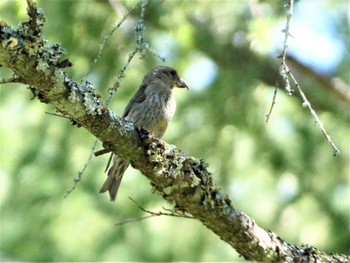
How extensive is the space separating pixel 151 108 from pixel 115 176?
516 millimetres

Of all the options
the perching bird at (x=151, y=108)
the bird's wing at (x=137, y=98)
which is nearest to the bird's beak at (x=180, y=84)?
the perching bird at (x=151, y=108)

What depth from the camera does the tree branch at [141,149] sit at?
347 centimetres

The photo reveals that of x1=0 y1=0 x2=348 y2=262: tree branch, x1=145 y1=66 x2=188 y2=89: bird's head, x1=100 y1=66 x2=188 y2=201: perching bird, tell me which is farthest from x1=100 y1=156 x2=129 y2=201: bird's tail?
x1=0 y1=0 x2=348 y2=262: tree branch

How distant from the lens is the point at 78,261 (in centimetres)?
874

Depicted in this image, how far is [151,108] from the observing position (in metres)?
6.57

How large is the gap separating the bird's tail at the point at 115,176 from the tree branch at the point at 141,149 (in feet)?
7.43

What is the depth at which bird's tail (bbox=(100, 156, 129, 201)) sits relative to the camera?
6473 mm

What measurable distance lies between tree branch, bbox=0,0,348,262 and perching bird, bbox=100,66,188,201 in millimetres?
2157

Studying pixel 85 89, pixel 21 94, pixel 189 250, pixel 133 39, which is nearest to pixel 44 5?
pixel 133 39

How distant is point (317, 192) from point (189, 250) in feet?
3.95

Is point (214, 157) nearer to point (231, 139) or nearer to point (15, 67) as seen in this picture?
point (231, 139)

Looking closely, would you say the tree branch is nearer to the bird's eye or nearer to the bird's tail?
the bird's tail

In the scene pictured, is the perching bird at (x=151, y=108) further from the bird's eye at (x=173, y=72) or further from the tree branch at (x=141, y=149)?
the tree branch at (x=141, y=149)

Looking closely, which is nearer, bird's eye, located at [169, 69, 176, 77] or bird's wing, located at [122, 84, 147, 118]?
bird's wing, located at [122, 84, 147, 118]
